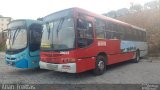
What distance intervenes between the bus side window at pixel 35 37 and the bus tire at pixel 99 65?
3.24 meters

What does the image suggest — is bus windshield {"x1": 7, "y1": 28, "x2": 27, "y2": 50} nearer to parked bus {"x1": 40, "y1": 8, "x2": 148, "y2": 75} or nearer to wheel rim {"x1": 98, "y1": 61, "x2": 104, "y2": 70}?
parked bus {"x1": 40, "y1": 8, "x2": 148, "y2": 75}

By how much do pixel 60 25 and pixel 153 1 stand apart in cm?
2982

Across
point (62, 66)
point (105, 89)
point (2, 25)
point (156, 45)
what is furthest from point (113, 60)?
point (2, 25)

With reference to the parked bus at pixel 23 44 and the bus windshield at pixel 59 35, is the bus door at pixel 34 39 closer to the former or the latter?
the parked bus at pixel 23 44

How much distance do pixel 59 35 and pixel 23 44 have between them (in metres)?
2.44

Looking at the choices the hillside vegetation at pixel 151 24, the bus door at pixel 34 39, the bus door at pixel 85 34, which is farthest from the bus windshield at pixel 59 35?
the hillside vegetation at pixel 151 24

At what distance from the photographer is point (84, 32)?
380 inches

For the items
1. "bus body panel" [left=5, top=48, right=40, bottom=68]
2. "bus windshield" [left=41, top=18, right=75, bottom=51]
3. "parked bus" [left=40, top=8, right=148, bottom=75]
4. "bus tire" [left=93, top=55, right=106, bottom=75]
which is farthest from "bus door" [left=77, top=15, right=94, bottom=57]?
"bus body panel" [left=5, top=48, right=40, bottom=68]

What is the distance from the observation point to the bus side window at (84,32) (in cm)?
930

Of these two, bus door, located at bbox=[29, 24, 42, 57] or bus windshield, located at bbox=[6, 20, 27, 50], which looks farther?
bus door, located at bbox=[29, 24, 42, 57]

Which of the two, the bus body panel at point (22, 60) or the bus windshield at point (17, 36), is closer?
the bus body panel at point (22, 60)

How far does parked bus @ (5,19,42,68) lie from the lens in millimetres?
10828

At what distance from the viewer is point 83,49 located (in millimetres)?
9445

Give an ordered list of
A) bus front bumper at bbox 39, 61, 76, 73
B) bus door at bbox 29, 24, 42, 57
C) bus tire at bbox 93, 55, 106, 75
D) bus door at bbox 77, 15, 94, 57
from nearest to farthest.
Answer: bus front bumper at bbox 39, 61, 76, 73 < bus door at bbox 77, 15, 94, 57 < bus tire at bbox 93, 55, 106, 75 < bus door at bbox 29, 24, 42, 57
